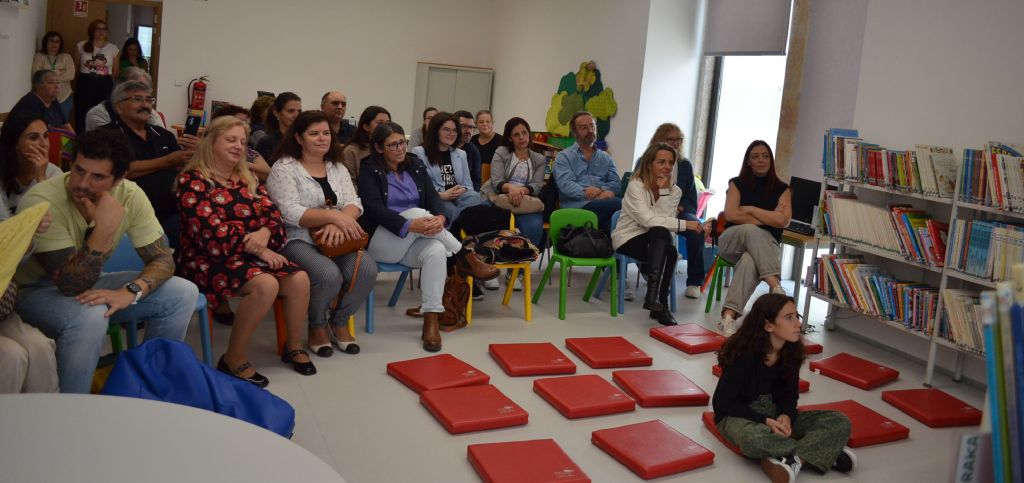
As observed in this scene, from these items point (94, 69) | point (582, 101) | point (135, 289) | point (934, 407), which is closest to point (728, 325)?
point (934, 407)

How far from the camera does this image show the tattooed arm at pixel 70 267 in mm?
3062

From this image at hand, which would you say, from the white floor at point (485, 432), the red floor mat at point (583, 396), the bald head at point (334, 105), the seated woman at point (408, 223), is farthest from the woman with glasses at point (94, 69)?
the red floor mat at point (583, 396)

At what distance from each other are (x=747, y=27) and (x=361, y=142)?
393 cm

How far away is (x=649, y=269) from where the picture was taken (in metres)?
5.52

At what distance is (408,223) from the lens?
471 centimetres

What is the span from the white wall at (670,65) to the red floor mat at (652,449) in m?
5.16

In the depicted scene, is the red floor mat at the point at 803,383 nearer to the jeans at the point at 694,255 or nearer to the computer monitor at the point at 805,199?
the jeans at the point at 694,255

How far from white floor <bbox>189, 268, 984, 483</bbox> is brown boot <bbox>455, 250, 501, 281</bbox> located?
0.33 meters

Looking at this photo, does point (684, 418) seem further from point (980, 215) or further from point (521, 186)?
point (521, 186)

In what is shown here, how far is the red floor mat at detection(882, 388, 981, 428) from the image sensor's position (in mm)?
4113

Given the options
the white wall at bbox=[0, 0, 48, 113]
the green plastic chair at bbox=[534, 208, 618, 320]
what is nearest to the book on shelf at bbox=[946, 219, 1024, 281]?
the green plastic chair at bbox=[534, 208, 618, 320]

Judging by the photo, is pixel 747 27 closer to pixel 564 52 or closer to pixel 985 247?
pixel 564 52

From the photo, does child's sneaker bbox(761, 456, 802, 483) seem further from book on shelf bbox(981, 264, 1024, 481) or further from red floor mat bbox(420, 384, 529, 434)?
book on shelf bbox(981, 264, 1024, 481)

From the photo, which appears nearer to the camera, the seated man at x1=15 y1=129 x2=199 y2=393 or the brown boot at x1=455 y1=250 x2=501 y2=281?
the seated man at x1=15 y1=129 x2=199 y2=393
